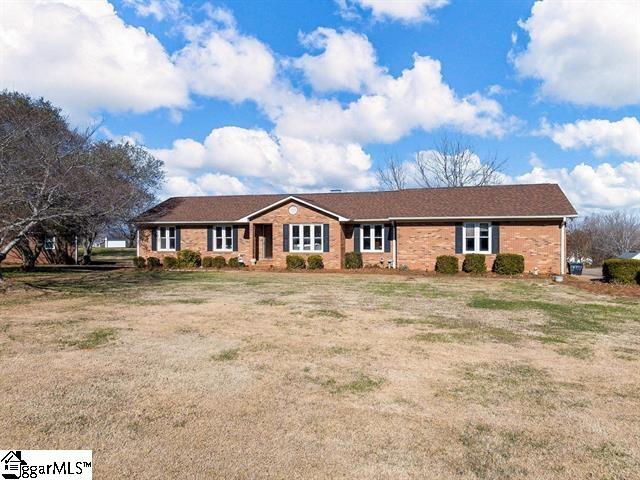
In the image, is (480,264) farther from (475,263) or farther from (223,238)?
(223,238)

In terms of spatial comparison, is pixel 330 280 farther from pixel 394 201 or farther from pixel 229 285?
pixel 394 201

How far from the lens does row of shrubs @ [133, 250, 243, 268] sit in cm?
2511

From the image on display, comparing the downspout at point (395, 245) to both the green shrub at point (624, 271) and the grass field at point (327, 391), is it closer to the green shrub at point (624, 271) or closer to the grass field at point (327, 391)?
the green shrub at point (624, 271)

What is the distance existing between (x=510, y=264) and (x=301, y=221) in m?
10.9

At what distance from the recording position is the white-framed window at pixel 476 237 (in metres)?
21.8

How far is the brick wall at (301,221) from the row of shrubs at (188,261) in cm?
261

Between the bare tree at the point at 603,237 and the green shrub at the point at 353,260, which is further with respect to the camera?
the bare tree at the point at 603,237

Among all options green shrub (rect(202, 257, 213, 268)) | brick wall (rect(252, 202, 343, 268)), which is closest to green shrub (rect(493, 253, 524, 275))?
brick wall (rect(252, 202, 343, 268))

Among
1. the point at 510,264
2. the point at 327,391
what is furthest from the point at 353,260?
the point at 327,391

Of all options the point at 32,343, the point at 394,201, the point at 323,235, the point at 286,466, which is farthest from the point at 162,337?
the point at 394,201

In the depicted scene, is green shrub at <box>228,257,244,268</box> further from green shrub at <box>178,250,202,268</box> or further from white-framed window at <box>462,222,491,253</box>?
white-framed window at <box>462,222,491,253</box>

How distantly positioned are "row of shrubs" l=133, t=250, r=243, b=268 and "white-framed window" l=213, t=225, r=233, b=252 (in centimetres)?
98

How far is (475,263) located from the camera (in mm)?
20875

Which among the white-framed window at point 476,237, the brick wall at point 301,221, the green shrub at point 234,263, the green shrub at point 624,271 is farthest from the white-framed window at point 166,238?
the green shrub at point 624,271
